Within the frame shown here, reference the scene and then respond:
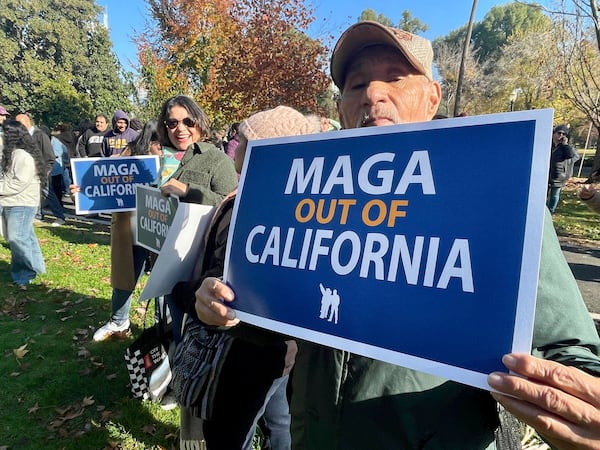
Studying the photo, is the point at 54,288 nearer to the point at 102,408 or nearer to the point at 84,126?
the point at 102,408

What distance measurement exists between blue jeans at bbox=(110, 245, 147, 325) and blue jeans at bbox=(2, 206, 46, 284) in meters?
2.36

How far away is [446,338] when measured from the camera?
81 cm

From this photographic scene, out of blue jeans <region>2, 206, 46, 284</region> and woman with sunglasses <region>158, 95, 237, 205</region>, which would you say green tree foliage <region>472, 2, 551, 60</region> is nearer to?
blue jeans <region>2, 206, 46, 284</region>

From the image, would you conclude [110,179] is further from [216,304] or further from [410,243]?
[410,243]

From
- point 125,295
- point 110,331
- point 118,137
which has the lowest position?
point 110,331

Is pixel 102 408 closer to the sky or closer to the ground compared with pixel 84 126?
closer to the ground

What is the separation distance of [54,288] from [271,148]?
5.18m

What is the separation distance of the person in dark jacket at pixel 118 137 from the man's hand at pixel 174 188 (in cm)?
542

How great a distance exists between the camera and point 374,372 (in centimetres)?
100

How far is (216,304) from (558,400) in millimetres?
883

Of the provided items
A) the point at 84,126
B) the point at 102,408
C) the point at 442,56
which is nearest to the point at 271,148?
the point at 102,408

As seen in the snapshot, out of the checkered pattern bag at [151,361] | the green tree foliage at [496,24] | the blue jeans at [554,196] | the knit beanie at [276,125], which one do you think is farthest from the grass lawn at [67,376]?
the green tree foliage at [496,24]

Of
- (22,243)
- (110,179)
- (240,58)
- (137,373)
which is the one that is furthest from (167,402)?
(240,58)

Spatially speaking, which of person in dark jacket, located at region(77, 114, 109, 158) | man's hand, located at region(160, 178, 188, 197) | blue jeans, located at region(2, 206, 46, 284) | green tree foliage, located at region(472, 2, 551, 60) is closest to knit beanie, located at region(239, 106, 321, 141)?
man's hand, located at region(160, 178, 188, 197)
